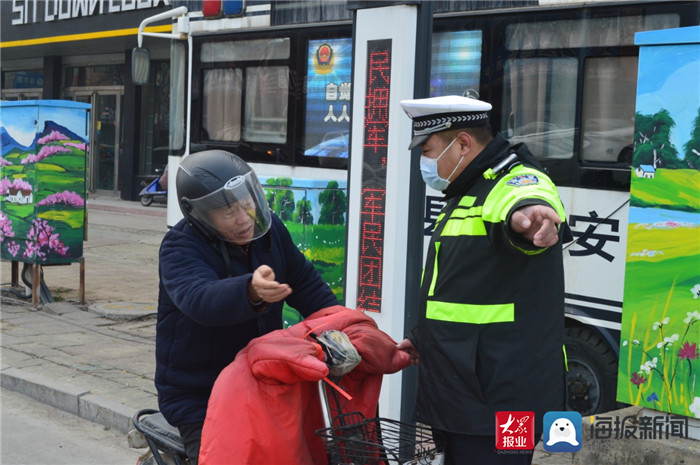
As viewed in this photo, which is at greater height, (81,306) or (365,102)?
(365,102)

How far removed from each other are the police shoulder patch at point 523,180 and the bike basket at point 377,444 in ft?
2.81

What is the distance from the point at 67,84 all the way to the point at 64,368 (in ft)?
68.8

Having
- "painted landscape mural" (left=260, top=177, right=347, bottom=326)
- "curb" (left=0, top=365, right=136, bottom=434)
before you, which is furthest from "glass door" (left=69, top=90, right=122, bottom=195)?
"curb" (left=0, top=365, right=136, bottom=434)

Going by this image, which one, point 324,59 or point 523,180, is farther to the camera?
point 324,59

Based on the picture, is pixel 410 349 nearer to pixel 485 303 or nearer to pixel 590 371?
pixel 485 303

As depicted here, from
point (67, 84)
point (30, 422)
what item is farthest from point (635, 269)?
point (67, 84)

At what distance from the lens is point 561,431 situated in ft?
10.9

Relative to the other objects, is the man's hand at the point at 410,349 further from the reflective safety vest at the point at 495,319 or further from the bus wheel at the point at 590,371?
the bus wheel at the point at 590,371

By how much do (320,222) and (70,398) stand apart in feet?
7.78

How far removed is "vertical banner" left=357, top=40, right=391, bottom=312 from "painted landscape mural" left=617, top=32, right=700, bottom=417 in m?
1.39

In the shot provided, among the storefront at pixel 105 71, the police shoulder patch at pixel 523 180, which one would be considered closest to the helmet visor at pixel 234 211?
the police shoulder patch at pixel 523 180

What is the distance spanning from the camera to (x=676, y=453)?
15.0 feet

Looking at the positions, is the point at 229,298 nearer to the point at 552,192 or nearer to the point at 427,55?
the point at 552,192

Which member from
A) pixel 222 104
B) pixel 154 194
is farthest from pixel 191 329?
pixel 154 194
